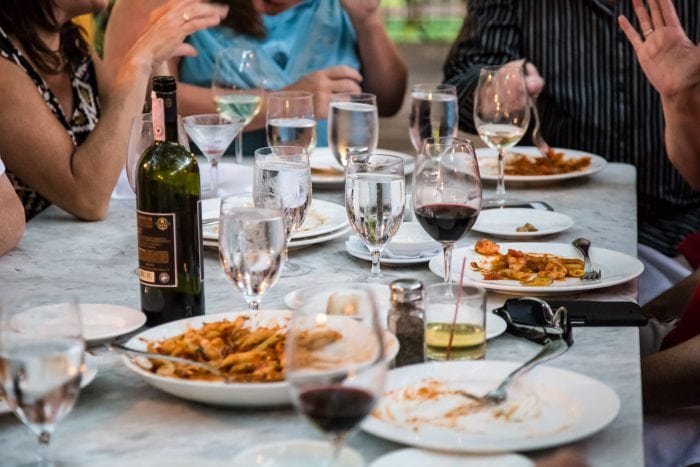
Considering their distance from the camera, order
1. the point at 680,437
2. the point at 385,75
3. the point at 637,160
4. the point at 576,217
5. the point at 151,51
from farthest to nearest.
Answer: the point at 385,75 → the point at 637,160 → the point at 151,51 → the point at 576,217 → the point at 680,437

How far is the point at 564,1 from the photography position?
3.08m

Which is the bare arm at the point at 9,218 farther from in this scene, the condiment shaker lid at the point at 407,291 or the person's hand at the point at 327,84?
the person's hand at the point at 327,84

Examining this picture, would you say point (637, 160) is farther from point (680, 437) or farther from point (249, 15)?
point (680, 437)

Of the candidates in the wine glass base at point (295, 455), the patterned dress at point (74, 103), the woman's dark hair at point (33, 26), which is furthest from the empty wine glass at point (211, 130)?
the wine glass base at point (295, 455)

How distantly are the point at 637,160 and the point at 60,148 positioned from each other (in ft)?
5.43

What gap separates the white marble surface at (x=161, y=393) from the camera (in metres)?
1.05

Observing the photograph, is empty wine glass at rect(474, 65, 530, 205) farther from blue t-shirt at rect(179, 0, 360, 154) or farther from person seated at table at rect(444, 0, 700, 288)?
blue t-shirt at rect(179, 0, 360, 154)

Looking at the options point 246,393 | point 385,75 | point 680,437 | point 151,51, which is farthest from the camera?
point 385,75

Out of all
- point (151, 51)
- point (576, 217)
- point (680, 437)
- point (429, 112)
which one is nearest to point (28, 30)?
point (151, 51)

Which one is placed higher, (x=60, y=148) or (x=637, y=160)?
(x=60, y=148)

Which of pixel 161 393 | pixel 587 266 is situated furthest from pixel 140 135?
pixel 587 266

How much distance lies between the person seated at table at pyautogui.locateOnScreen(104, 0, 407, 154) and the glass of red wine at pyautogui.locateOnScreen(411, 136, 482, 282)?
1.58 m

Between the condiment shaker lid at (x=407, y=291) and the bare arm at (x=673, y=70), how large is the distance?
1.37m

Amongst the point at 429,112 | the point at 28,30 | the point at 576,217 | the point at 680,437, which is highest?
the point at 28,30
